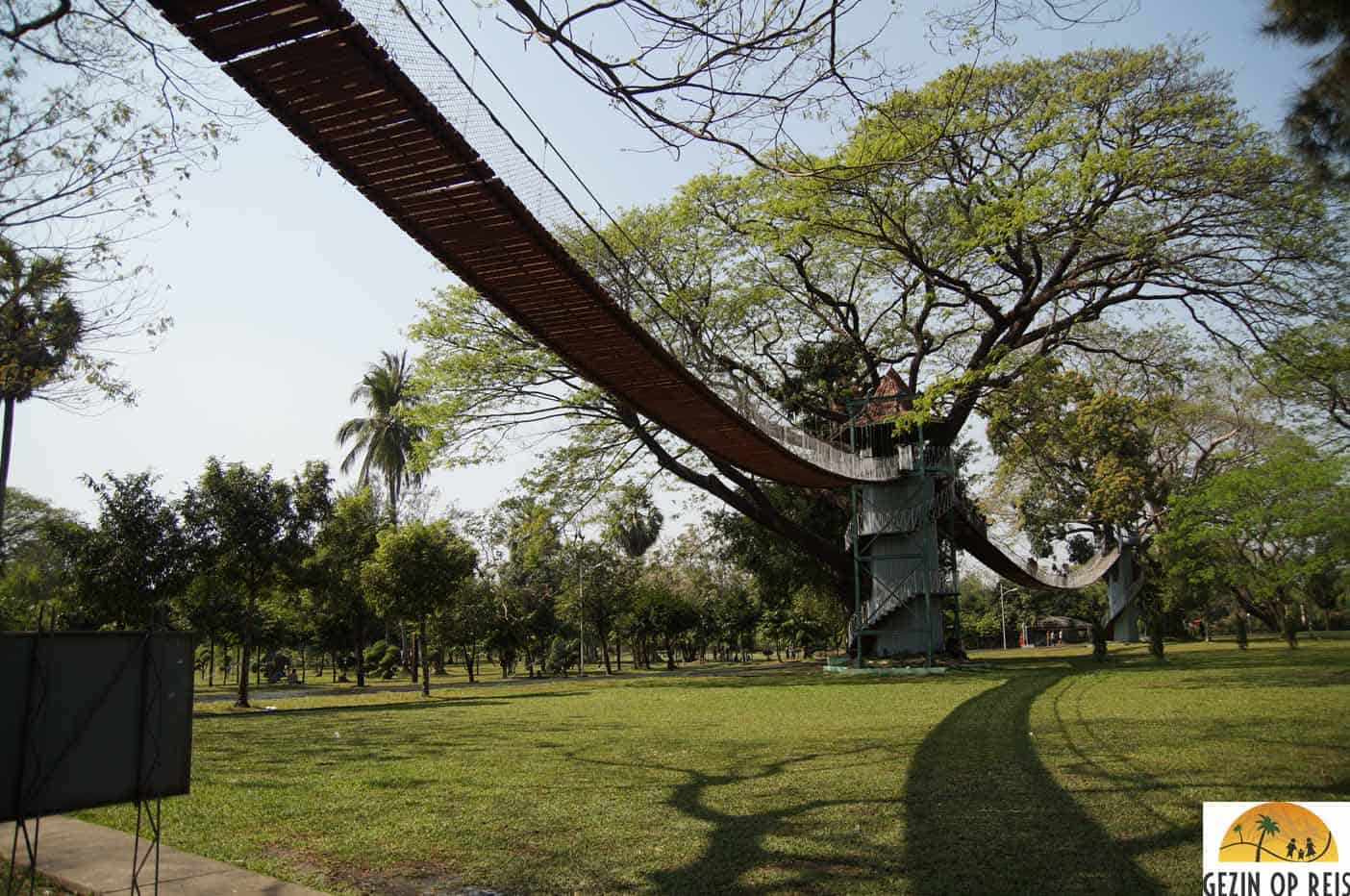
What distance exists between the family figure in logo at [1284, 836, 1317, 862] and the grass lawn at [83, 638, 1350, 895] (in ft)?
1.14

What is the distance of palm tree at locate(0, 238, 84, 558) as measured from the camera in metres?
8.02

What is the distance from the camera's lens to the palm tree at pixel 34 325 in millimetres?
8016

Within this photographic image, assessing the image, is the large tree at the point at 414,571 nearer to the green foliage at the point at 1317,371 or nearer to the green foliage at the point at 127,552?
the green foliage at the point at 127,552

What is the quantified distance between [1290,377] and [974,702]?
5.72 meters

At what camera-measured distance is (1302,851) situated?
3738mm

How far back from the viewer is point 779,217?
51.5 feet

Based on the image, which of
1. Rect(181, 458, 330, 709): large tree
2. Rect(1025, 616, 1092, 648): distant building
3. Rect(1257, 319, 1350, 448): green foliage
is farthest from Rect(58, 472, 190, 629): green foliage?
Rect(1025, 616, 1092, 648): distant building

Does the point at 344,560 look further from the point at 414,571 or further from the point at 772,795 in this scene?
the point at 772,795

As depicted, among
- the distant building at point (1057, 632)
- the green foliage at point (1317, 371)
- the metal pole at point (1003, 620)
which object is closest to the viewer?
the green foliage at point (1317, 371)

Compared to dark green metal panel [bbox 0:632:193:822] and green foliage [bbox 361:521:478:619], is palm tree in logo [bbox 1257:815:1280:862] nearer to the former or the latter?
dark green metal panel [bbox 0:632:193:822]

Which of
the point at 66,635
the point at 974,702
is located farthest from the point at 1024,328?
the point at 66,635

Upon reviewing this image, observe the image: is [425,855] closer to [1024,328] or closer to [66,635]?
[66,635]

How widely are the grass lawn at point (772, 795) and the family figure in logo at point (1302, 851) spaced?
347 mm

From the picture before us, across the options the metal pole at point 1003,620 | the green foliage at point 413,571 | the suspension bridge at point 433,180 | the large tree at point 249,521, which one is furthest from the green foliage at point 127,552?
the metal pole at point 1003,620
